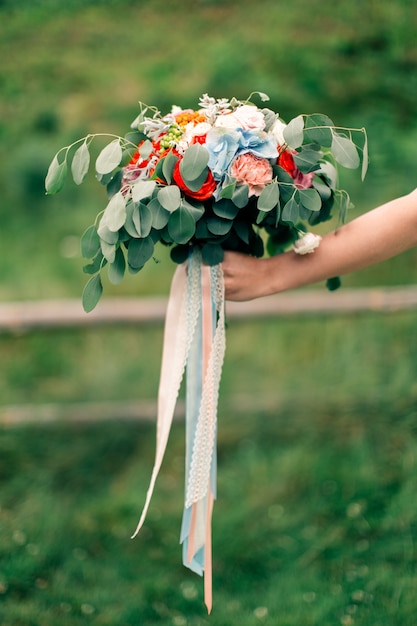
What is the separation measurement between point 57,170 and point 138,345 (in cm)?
190

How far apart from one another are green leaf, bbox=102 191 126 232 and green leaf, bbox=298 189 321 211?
0.34m

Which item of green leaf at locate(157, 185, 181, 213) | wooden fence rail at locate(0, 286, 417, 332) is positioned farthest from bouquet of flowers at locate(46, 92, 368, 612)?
wooden fence rail at locate(0, 286, 417, 332)

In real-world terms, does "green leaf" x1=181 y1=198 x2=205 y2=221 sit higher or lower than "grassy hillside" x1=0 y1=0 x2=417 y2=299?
higher

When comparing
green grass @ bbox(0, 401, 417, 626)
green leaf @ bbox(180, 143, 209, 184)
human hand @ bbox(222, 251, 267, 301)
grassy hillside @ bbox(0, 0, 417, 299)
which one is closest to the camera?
green leaf @ bbox(180, 143, 209, 184)

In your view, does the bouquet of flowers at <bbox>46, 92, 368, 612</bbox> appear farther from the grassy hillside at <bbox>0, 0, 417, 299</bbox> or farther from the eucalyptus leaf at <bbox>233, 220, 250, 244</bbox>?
the grassy hillside at <bbox>0, 0, 417, 299</bbox>

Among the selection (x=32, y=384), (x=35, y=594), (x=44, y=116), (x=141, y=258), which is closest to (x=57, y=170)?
Answer: (x=141, y=258)

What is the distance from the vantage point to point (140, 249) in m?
1.56

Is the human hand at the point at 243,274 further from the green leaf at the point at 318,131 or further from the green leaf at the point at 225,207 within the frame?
the green leaf at the point at 318,131

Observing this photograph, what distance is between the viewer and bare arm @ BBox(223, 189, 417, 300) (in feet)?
5.47

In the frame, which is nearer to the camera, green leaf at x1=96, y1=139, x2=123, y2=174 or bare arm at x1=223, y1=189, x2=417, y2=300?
green leaf at x1=96, y1=139, x2=123, y2=174

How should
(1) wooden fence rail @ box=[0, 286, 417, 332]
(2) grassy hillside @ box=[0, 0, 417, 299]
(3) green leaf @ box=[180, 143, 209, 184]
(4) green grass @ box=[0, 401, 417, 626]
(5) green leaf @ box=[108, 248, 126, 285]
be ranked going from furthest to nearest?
(2) grassy hillside @ box=[0, 0, 417, 299]
(1) wooden fence rail @ box=[0, 286, 417, 332]
(4) green grass @ box=[0, 401, 417, 626]
(5) green leaf @ box=[108, 248, 126, 285]
(3) green leaf @ box=[180, 143, 209, 184]

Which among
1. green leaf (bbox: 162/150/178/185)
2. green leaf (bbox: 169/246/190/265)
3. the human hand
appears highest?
green leaf (bbox: 162/150/178/185)

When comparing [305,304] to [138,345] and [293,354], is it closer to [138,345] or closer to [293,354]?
[293,354]

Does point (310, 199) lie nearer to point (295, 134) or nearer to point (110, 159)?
point (295, 134)
